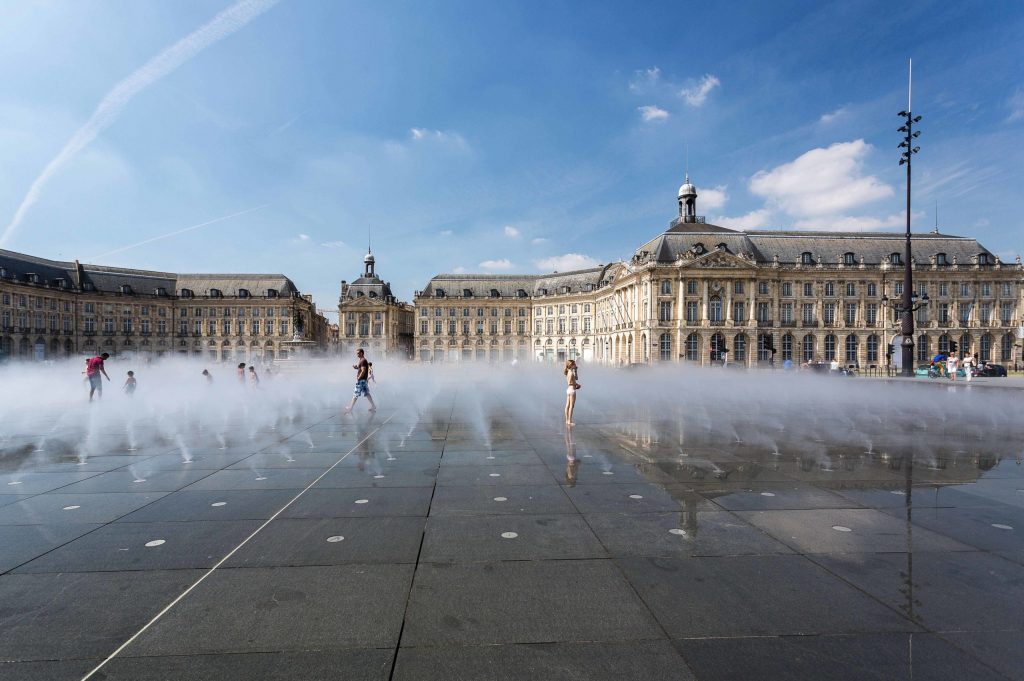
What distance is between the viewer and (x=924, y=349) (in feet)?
252

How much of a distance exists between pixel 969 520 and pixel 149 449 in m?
13.9

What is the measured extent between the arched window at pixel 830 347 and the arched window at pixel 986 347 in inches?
834

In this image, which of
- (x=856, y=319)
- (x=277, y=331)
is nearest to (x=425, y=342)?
(x=277, y=331)

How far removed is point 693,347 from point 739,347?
6.56 meters

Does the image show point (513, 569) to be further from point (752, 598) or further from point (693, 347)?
point (693, 347)

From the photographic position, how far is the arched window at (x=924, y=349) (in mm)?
76312

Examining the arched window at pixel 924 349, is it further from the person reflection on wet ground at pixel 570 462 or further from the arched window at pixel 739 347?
the person reflection on wet ground at pixel 570 462

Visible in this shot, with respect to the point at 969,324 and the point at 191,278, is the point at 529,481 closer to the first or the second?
the point at 969,324

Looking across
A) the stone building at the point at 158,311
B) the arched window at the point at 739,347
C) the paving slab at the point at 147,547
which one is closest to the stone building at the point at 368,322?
the stone building at the point at 158,311

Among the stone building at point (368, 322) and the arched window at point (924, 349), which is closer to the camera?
the arched window at point (924, 349)

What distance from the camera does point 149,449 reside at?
10922 millimetres

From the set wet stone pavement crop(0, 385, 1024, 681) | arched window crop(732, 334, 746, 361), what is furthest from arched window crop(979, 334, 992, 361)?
wet stone pavement crop(0, 385, 1024, 681)

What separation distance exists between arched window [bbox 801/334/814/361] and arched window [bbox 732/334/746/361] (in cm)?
1001

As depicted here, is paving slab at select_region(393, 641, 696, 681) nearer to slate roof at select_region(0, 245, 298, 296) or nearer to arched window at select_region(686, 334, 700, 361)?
arched window at select_region(686, 334, 700, 361)
